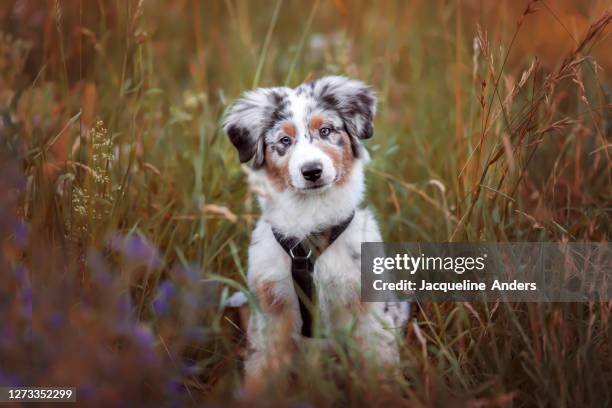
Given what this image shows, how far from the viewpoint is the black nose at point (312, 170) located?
299 cm

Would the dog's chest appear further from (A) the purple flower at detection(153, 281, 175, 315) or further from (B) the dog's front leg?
(A) the purple flower at detection(153, 281, 175, 315)

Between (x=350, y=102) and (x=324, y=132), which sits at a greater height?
(x=350, y=102)

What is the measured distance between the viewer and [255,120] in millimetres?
3336

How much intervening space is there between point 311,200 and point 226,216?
69 centimetres

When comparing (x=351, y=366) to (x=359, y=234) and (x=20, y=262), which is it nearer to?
(x=359, y=234)

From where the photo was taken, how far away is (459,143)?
4.00 metres

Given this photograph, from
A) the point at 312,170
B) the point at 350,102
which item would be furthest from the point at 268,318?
the point at 350,102

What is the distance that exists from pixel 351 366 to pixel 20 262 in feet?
4.77

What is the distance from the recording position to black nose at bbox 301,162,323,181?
118 inches

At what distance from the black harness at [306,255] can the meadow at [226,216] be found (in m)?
0.36

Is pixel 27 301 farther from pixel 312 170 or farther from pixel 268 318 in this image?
pixel 312 170

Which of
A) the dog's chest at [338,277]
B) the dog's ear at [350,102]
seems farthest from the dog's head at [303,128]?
the dog's chest at [338,277]

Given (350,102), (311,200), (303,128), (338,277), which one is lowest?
(338,277)

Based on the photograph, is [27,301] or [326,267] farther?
[326,267]
